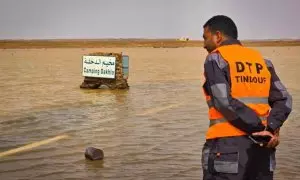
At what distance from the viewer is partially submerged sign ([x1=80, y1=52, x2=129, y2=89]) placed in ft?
62.0

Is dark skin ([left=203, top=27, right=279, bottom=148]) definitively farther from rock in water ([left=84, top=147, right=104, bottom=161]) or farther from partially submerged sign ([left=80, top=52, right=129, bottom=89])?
partially submerged sign ([left=80, top=52, right=129, bottom=89])

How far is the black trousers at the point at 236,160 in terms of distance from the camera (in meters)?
4.02

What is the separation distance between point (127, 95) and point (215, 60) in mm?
13368

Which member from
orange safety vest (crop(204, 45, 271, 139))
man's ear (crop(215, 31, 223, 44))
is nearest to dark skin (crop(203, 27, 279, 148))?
man's ear (crop(215, 31, 223, 44))

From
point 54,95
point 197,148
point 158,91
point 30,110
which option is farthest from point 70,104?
point 197,148

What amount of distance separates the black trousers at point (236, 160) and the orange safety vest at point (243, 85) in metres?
0.07

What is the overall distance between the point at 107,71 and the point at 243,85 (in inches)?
594

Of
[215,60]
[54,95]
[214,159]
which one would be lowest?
[54,95]

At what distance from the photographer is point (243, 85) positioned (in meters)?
4.09

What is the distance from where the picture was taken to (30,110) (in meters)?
13.8

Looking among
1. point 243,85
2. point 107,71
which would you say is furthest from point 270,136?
point 107,71

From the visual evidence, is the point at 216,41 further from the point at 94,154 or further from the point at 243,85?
the point at 94,154

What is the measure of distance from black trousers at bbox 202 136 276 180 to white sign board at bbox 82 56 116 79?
1478 cm

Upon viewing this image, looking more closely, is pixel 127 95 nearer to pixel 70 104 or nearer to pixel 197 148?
pixel 70 104
